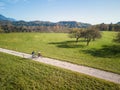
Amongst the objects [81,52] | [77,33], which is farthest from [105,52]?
[77,33]

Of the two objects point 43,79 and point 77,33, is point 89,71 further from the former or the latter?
point 77,33

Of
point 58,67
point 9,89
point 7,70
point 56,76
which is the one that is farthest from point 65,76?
point 7,70

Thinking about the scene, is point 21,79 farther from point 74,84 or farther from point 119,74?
point 119,74

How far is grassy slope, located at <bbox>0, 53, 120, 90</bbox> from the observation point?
66.0 feet

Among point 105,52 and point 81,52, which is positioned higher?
point 81,52

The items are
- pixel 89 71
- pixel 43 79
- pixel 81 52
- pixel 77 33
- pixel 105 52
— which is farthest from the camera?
pixel 77 33

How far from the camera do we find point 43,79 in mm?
22391

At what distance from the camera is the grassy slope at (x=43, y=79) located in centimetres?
2012

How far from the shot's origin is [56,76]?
74.9 feet

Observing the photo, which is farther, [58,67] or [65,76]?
[58,67]

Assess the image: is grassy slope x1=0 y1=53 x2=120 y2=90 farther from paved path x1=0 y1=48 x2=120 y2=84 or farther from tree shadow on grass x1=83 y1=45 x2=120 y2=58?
tree shadow on grass x1=83 y1=45 x2=120 y2=58

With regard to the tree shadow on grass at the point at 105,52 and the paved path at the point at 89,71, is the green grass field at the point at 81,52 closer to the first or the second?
the tree shadow on grass at the point at 105,52

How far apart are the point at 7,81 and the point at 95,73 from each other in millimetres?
15606

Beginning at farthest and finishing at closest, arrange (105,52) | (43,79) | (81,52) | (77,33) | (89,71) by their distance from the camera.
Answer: (77,33) → (105,52) → (81,52) → (89,71) → (43,79)
